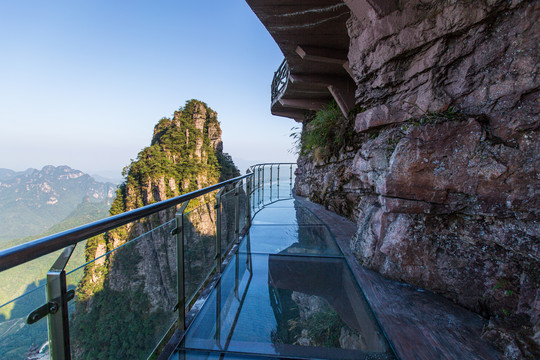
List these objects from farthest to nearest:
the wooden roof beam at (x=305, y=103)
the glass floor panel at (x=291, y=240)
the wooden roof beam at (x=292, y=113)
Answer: the wooden roof beam at (x=292, y=113), the wooden roof beam at (x=305, y=103), the glass floor panel at (x=291, y=240)

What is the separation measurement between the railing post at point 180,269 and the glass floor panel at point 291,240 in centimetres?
125

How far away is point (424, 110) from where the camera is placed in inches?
79.9

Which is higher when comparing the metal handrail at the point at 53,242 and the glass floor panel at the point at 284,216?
the metal handrail at the point at 53,242

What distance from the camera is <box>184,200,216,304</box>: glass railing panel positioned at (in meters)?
1.66

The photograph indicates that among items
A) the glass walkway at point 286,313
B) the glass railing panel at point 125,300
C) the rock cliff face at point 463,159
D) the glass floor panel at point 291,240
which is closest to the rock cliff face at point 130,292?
the glass railing panel at point 125,300

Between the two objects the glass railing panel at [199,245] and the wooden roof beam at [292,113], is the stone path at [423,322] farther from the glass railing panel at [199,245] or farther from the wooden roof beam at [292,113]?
the wooden roof beam at [292,113]

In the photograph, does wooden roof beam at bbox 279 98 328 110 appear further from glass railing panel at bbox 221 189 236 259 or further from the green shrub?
glass railing panel at bbox 221 189 236 259

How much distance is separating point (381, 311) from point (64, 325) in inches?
67.2

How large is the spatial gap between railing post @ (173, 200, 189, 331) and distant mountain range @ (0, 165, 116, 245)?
350 ft

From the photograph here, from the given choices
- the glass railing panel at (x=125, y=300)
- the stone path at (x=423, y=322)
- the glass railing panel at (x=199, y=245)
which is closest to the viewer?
the glass railing panel at (x=125, y=300)

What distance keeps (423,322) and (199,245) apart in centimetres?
160

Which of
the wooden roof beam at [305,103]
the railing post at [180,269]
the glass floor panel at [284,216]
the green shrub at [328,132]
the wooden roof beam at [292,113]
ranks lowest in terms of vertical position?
the glass floor panel at [284,216]

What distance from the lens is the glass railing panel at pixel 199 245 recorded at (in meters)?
1.66

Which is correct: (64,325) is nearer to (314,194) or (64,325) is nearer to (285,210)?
(285,210)
